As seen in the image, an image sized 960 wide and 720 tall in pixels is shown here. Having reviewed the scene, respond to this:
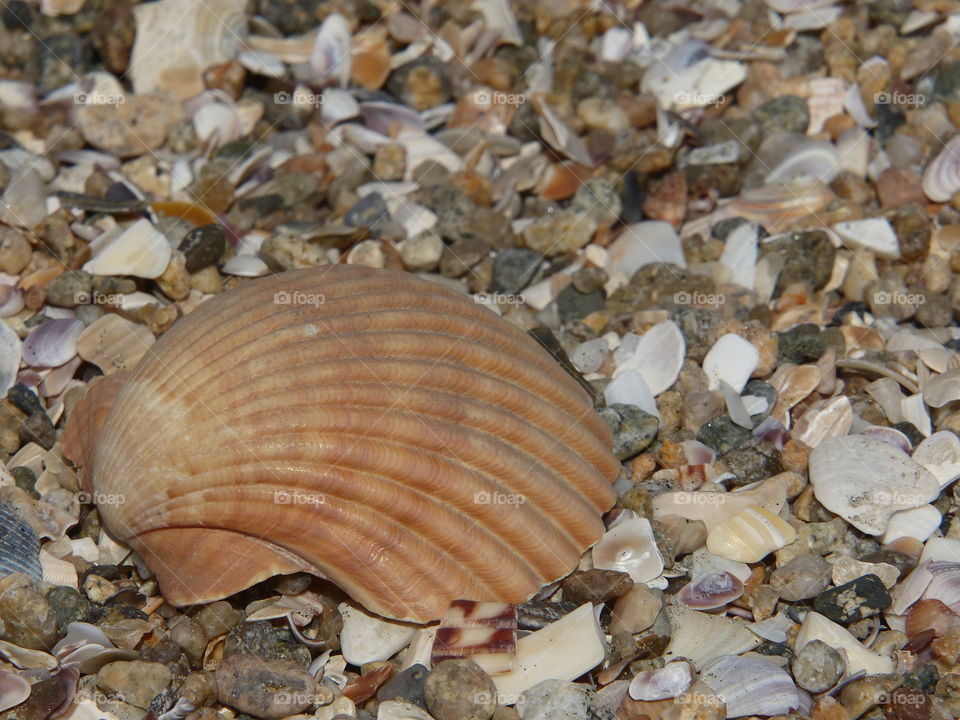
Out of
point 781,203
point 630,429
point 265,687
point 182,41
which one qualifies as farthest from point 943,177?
point 182,41

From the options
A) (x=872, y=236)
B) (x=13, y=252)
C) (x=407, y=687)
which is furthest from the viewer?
(x=872, y=236)

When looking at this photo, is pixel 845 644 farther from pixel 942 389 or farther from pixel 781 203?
pixel 781 203

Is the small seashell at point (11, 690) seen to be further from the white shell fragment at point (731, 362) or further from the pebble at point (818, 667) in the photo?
the white shell fragment at point (731, 362)

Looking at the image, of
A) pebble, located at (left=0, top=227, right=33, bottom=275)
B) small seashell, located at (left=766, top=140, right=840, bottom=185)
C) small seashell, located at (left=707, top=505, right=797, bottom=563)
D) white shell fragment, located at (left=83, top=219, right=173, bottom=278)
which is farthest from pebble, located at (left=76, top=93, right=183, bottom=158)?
small seashell, located at (left=707, top=505, right=797, bottom=563)

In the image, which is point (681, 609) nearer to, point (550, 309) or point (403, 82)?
point (550, 309)

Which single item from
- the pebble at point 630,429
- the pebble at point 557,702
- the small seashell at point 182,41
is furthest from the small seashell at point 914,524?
the small seashell at point 182,41
